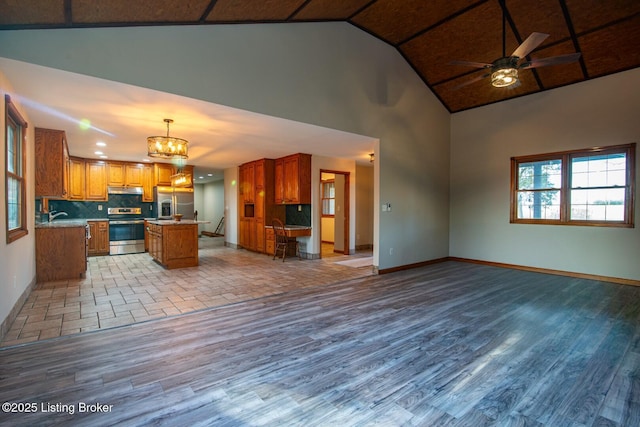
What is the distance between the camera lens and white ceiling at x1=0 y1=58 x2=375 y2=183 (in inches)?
125

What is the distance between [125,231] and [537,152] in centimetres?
968

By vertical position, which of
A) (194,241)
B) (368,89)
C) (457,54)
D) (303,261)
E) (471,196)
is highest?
(457,54)

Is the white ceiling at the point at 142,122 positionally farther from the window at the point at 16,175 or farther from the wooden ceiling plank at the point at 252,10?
the wooden ceiling plank at the point at 252,10

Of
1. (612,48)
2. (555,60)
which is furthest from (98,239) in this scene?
(612,48)

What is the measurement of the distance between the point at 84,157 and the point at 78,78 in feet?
18.7

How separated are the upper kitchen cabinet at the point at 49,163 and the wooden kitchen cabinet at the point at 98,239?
10.5 feet

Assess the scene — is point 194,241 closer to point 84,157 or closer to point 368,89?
point 84,157

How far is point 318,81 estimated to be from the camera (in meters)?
4.62

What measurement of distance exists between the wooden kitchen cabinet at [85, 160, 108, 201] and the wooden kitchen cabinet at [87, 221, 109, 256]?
0.76 meters

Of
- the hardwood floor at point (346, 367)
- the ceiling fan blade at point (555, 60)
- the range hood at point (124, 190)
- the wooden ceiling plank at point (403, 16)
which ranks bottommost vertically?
the hardwood floor at point (346, 367)

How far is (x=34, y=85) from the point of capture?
10.4 ft

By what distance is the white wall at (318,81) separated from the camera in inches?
119

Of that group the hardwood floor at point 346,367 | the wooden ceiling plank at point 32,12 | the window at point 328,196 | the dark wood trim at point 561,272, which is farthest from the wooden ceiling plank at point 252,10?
the window at point 328,196

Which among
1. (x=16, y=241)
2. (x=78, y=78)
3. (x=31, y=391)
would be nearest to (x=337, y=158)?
(x=78, y=78)
